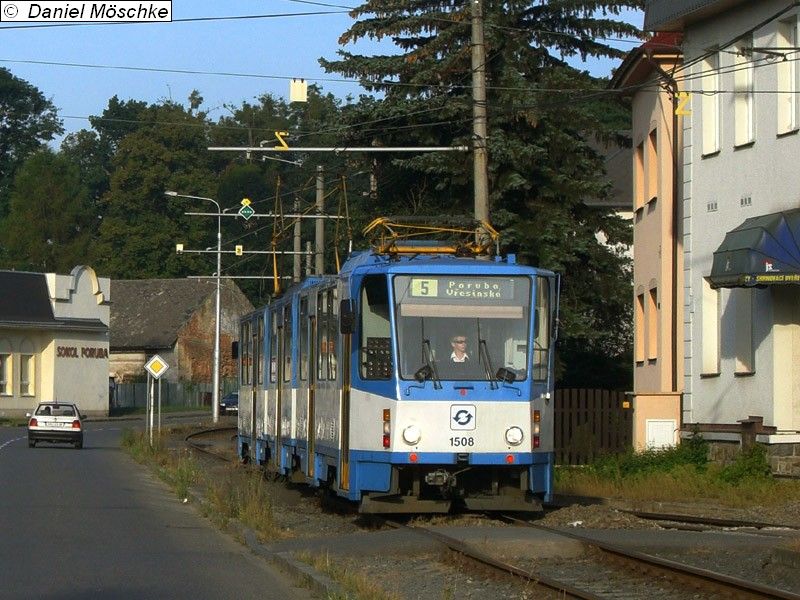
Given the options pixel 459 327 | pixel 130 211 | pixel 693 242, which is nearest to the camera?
pixel 459 327

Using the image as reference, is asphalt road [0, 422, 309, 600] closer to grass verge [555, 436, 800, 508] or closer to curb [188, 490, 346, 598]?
curb [188, 490, 346, 598]

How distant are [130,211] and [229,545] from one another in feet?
316

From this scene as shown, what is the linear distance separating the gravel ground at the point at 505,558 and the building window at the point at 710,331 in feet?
21.0

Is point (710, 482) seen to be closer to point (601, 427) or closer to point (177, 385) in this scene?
point (601, 427)

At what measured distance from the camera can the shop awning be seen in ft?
73.6

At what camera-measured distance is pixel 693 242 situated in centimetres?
2747

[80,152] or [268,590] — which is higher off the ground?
[80,152]

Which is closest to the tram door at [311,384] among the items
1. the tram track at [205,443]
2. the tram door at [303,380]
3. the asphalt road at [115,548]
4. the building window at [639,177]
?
the tram door at [303,380]

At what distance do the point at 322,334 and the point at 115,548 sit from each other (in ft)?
16.6

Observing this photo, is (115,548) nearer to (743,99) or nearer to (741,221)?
(741,221)

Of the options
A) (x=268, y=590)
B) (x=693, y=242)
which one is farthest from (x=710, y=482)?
(x=268, y=590)

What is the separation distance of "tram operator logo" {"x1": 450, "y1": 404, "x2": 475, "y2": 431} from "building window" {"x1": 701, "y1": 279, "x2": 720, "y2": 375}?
10.2m

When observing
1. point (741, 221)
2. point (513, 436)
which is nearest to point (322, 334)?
point (513, 436)

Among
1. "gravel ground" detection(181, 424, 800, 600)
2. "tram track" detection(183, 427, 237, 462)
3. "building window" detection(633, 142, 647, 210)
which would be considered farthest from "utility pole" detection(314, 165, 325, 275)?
"gravel ground" detection(181, 424, 800, 600)
